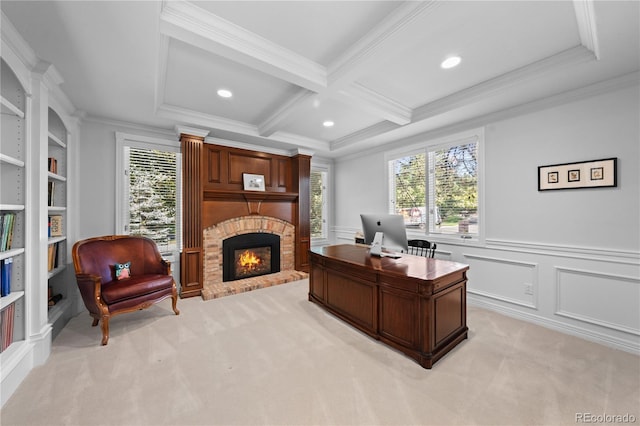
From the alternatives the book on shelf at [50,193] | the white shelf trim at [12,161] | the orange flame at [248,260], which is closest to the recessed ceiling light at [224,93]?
the white shelf trim at [12,161]

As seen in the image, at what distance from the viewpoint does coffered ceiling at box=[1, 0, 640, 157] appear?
1.71 m

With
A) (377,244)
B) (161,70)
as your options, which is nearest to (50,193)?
(161,70)

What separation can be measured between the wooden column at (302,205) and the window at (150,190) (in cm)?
210

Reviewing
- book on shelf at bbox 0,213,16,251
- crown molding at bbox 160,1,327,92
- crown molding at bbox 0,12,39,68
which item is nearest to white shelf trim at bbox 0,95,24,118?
crown molding at bbox 0,12,39,68

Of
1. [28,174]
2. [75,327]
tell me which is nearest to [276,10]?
[28,174]

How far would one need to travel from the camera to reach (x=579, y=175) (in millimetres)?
2609

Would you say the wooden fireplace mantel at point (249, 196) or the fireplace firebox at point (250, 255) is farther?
the fireplace firebox at point (250, 255)

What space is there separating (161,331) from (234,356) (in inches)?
41.2

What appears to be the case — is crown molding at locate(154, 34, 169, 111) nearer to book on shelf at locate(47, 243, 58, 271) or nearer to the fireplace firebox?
book on shelf at locate(47, 243, 58, 271)

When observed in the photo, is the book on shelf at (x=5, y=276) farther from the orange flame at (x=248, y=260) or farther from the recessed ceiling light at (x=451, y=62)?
the recessed ceiling light at (x=451, y=62)

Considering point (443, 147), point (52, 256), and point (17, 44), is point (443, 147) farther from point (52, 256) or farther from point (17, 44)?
point (52, 256)

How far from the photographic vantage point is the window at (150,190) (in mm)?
3582

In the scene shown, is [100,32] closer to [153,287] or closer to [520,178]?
[153,287]

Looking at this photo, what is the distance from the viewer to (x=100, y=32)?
1795 mm
